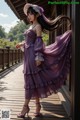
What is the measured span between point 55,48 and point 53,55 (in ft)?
0.35

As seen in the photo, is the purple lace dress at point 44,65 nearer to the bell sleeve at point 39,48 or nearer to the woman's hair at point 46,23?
the bell sleeve at point 39,48

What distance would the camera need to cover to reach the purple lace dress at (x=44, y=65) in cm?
396

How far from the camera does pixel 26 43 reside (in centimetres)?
411

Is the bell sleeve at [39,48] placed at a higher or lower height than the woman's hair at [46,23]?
lower

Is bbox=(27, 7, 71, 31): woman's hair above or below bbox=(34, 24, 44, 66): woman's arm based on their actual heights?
above

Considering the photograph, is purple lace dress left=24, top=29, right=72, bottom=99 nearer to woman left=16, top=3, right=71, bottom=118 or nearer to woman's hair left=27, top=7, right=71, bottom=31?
woman left=16, top=3, right=71, bottom=118

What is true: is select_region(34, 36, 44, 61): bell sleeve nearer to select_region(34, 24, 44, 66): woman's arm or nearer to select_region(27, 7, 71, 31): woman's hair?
select_region(34, 24, 44, 66): woman's arm

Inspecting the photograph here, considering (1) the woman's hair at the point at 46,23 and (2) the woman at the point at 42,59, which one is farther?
(1) the woman's hair at the point at 46,23

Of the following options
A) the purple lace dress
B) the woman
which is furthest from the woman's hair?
the purple lace dress

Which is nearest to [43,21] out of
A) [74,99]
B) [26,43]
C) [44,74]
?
[26,43]

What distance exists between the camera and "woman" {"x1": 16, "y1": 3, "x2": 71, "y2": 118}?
396 cm

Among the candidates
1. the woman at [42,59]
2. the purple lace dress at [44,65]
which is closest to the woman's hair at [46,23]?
the woman at [42,59]

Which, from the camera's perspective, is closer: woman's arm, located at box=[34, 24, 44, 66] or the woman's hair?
woman's arm, located at box=[34, 24, 44, 66]

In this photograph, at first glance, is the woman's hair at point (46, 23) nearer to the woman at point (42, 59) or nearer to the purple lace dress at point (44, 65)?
the woman at point (42, 59)
